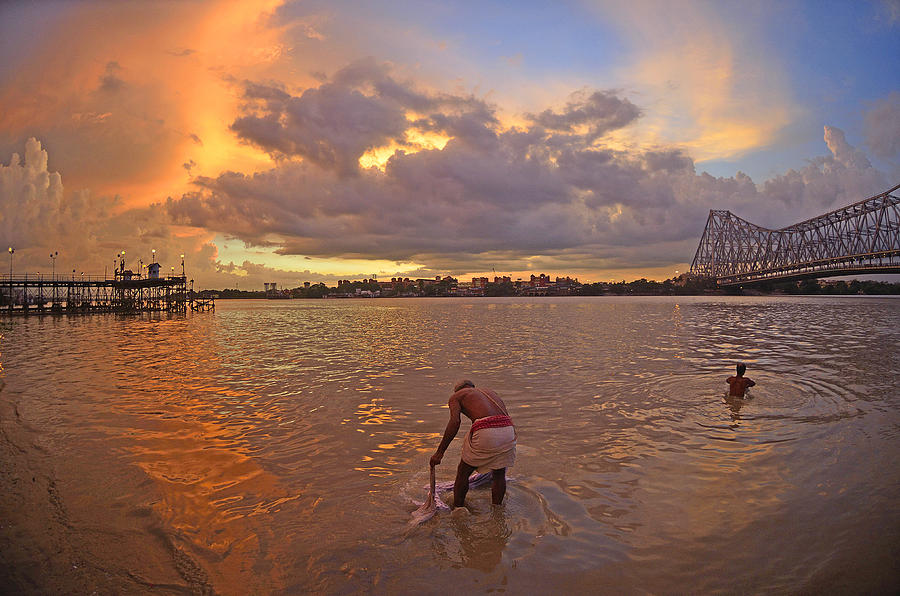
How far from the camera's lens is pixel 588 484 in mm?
6441

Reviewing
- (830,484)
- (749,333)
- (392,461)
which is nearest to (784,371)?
(830,484)

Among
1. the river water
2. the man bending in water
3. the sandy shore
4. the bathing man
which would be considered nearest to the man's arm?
the bathing man

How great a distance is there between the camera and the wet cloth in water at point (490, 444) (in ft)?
17.4

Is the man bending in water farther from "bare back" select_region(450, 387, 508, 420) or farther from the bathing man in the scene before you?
"bare back" select_region(450, 387, 508, 420)

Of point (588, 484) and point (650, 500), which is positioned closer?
point (650, 500)

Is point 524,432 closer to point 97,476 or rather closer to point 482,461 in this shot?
point 482,461

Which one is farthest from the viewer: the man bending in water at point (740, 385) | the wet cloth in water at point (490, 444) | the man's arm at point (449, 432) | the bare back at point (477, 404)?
the man bending in water at point (740, 385)

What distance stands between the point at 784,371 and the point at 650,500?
11932mm

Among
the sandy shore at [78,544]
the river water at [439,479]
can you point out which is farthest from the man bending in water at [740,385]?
the sandy shore at [78,544]

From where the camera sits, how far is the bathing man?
5.29 m

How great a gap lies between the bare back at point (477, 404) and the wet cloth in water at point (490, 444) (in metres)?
0.07

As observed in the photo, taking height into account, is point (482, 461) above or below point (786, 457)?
above

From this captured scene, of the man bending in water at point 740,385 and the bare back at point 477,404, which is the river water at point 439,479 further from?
the bare back at point 477,404

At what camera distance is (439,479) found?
663cm
